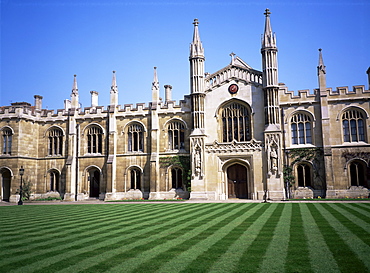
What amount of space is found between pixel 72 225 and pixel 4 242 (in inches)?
139

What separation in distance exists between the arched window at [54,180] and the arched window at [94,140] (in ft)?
14.5

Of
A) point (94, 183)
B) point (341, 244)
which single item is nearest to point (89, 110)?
point (94, 183)

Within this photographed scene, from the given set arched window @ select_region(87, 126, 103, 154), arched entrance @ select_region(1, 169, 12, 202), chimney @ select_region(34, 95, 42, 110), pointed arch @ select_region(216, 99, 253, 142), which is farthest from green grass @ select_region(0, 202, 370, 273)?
A: chimney @ select_region(34, 95, 42, 110)

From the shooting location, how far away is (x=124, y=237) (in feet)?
34.5

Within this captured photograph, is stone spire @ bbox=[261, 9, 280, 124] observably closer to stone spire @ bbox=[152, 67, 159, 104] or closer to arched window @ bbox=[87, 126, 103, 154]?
stone spire @ bbox=[152, 67, 159, 104]

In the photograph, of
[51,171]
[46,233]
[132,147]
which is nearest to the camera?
[46,233]

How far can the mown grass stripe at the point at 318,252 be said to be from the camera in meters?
7.01

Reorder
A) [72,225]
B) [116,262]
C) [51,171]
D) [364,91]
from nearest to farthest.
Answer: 1. [116,262]
2. [72,225]
3. [364,91]
4. [51,171]

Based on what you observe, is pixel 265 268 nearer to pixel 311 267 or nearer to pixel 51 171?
pixel 311 267

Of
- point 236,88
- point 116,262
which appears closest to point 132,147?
point 236,88

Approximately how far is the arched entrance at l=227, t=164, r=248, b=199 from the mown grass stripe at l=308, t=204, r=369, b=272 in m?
18.3

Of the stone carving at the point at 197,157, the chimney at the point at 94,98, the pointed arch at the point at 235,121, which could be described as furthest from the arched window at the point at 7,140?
the pointed arch at the point at 235,121

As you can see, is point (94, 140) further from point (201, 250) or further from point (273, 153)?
point (201, 250)

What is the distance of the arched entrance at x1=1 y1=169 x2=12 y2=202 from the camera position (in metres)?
36.6
